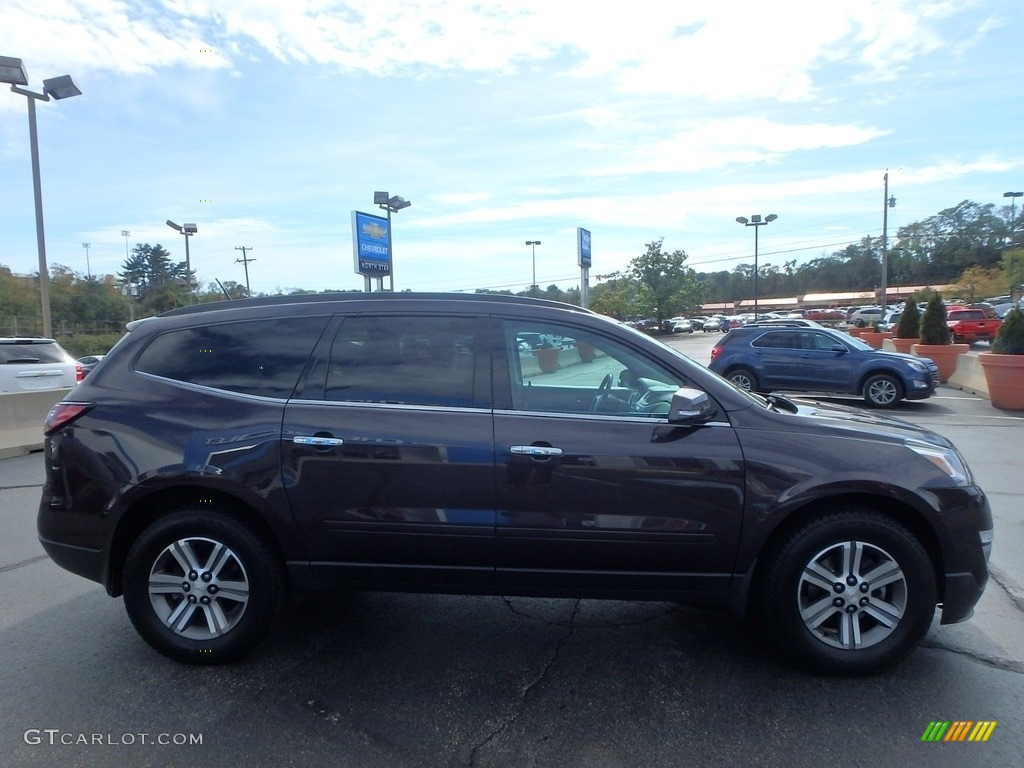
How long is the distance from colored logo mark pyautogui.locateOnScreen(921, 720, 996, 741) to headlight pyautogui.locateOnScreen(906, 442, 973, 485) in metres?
1.04

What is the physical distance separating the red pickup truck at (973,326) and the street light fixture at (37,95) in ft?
116

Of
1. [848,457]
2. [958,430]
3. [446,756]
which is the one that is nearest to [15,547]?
[446,756]

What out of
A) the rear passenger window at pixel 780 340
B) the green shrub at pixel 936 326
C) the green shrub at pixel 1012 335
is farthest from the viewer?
the green shrub at pixel 936 326

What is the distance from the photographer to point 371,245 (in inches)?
936

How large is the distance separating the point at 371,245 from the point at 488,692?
860 inches

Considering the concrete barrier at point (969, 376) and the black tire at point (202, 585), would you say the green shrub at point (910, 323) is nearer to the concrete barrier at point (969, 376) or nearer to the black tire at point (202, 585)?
the concrete barrier at point (969, 376)

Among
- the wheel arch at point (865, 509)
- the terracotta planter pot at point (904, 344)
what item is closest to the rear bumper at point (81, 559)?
the wheel arch at point (865, 509)

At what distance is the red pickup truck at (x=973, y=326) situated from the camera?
109 ft

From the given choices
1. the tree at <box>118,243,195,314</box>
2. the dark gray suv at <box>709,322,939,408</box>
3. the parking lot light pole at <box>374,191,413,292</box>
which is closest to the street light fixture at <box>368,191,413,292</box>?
the parking lot light pole at <box>374,191,413,292</box>

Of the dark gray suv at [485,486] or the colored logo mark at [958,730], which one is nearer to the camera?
the colored logo mark at [958,730]

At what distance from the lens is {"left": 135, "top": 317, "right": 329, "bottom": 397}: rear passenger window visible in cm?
363

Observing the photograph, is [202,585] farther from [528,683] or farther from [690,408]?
[690,408]

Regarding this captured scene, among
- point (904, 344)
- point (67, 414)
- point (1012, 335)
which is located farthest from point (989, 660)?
point (904, 344)

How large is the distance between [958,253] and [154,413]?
11209cm
